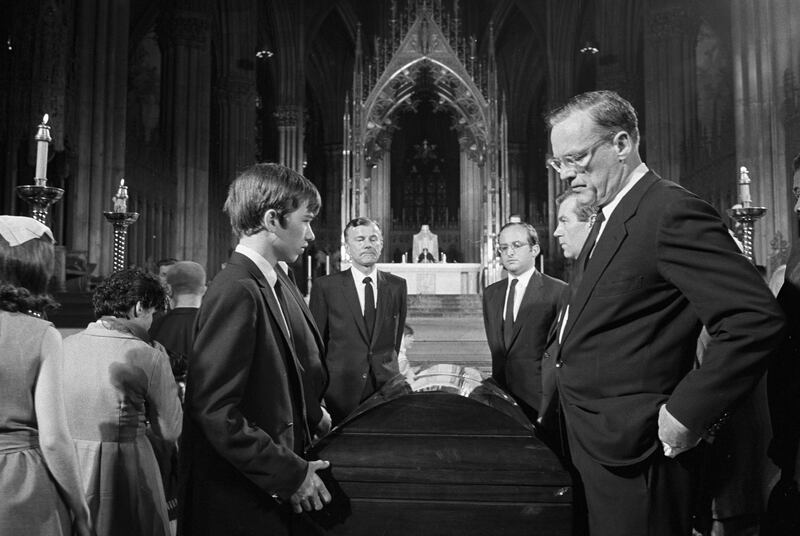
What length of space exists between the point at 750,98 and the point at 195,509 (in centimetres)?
828

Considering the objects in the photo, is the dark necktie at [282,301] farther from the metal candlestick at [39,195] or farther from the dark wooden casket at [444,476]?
the metal candlestick at [39,195]

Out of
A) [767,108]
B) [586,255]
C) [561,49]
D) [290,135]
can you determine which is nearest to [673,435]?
[586,255]

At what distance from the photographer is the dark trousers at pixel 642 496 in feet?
4.75

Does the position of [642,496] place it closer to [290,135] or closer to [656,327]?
[656,327]

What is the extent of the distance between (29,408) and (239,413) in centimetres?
54

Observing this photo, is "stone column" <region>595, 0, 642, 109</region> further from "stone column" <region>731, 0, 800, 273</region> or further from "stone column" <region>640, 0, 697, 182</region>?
"stone column" <region>731, 0, 800, 273</region>

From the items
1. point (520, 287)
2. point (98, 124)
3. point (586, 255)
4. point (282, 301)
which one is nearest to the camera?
point (586, 255)

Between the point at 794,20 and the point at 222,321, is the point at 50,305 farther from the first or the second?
the point at 794,20

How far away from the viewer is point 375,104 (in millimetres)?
14086

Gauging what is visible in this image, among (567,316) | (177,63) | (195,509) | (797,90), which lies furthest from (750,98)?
(177,63)

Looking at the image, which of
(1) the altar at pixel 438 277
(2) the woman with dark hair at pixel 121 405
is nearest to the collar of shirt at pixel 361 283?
(2) the woman with dark hair at pixel 121 405

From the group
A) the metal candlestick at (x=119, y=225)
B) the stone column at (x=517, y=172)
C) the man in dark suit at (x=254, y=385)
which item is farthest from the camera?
the stone column at (x=517, y=172)

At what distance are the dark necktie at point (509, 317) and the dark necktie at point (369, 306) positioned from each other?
27.7 inches

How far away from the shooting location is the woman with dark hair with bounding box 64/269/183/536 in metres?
2.31
